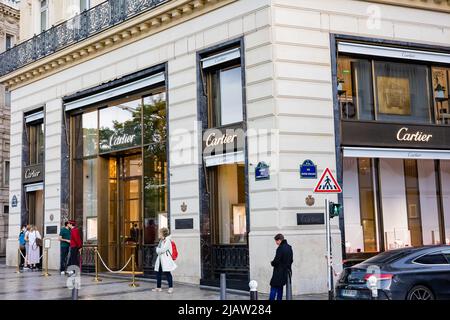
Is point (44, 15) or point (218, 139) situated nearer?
point (218, 139)

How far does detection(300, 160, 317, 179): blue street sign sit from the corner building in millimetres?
132

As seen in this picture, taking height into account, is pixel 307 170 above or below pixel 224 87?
below

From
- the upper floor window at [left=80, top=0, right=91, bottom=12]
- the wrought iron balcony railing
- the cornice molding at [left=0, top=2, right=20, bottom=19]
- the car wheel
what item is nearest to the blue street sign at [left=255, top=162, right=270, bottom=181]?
the car wheel

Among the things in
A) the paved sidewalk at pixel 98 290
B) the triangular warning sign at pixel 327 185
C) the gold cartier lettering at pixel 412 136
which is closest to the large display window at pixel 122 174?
the paved sidewalk at pixel 98 290

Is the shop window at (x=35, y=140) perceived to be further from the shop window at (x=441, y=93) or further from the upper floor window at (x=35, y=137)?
the shop window at (x=441, y=93)

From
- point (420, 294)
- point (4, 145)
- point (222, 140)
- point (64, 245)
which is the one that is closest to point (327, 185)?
point (420, 294)

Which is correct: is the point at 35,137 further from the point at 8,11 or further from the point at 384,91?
the point at 8,11

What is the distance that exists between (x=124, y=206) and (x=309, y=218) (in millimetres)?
8801

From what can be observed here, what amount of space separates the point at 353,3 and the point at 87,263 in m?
13.2

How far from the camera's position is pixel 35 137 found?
26.4 meters

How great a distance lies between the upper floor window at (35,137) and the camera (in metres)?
25.8

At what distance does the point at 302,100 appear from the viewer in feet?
53.4
